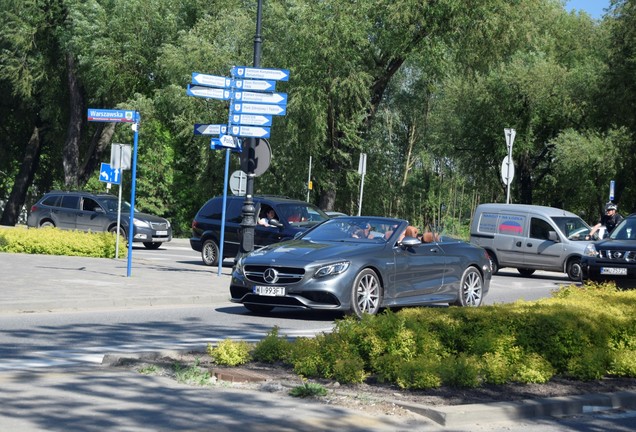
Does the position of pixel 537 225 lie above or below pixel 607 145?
below

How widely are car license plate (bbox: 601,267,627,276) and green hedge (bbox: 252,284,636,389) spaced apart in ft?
32.0

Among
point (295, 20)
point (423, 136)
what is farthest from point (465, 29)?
point (423, 136)

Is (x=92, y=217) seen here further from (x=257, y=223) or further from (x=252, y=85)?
(x=252, y=85)

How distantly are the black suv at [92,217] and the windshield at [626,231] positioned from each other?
17204mm

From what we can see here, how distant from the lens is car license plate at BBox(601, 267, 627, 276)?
815 inches

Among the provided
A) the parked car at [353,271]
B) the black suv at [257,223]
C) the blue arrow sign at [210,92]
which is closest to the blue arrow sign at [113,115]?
the blue arrow sign at [210,92]

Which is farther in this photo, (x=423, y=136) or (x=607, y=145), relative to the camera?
(x=423, y=136)

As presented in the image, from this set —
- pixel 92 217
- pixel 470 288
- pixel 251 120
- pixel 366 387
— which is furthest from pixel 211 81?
pixel 92 217

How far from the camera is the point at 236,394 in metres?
8.30

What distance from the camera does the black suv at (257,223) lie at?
2542 centimetres

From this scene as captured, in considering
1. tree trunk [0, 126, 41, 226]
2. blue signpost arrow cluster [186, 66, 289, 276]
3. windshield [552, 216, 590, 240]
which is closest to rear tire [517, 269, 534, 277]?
windshield [552, 216, 590, 240]

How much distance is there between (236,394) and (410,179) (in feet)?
202

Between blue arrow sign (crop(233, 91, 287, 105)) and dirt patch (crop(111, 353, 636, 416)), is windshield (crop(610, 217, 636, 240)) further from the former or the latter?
dirt patch (crop(111, 353, 636, 416))

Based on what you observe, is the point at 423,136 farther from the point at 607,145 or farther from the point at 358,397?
the point at 358,397
